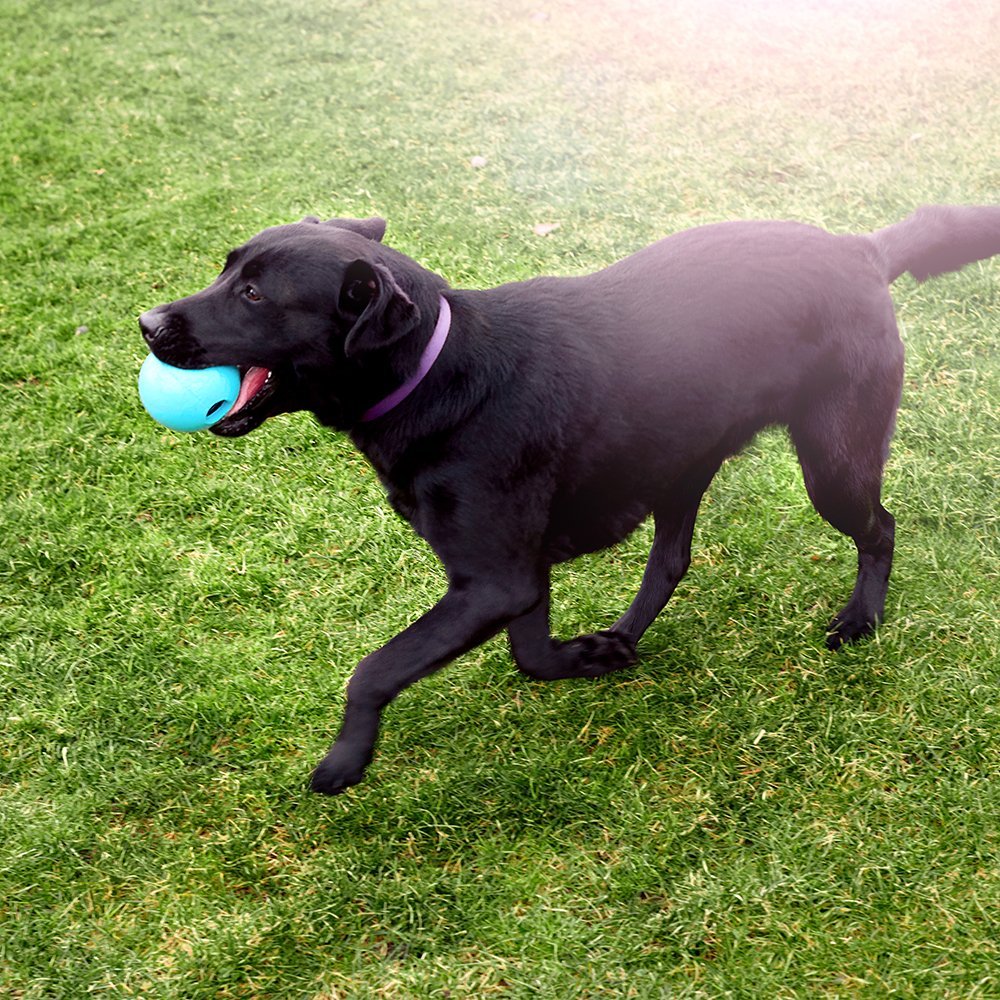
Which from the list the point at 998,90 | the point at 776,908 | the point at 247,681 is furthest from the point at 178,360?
the point at 998,90

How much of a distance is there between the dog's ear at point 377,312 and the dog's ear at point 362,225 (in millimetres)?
401

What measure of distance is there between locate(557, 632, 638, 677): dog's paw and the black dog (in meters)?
0.35

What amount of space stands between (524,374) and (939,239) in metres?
1.50

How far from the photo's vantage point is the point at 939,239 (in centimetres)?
336

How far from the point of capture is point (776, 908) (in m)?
2.86

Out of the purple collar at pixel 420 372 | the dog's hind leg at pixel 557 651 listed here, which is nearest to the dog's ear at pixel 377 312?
the purple collar at pixel 420 372

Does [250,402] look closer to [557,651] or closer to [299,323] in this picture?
[299,323]

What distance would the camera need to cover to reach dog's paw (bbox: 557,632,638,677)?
3420 millimetres

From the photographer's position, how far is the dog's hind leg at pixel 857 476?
3.15 meters

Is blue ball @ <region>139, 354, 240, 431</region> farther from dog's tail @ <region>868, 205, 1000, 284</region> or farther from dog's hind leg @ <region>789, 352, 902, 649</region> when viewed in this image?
dog's tail @ <region>868, 205, 1000, 284</region>

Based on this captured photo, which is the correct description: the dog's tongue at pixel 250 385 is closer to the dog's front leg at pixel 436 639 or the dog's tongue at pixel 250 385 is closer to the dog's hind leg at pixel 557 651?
the dog's front leg at pixel 436 639

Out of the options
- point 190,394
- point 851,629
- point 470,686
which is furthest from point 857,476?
point 190,394

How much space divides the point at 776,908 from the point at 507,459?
4.60 ft

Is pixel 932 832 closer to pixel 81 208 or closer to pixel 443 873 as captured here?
pixel 443 873
